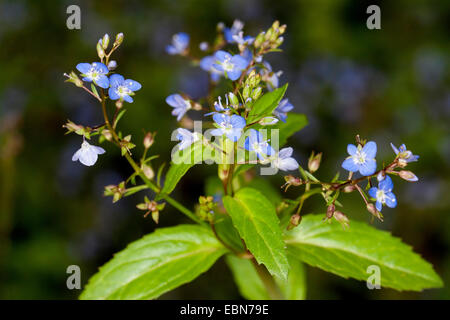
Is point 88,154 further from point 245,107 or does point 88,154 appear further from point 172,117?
point 172,117

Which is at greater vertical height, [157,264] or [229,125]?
[229,125]

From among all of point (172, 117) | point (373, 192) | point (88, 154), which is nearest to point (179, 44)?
point (88, 154)

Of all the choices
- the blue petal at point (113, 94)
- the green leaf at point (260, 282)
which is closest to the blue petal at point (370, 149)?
the green leaf at point (260, 282)

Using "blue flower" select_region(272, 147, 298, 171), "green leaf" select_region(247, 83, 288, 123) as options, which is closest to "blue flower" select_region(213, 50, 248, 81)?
"green leaf" select_region(247, 83, 288, 123)

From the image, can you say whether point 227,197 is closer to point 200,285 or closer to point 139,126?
point 200,285

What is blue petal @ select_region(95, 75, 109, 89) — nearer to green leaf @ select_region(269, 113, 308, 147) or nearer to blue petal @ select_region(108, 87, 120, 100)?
blue petal @ select_region(108, 87, 120, 100)

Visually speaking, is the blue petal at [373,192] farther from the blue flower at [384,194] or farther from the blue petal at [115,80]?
the blue petal at [115,80]
